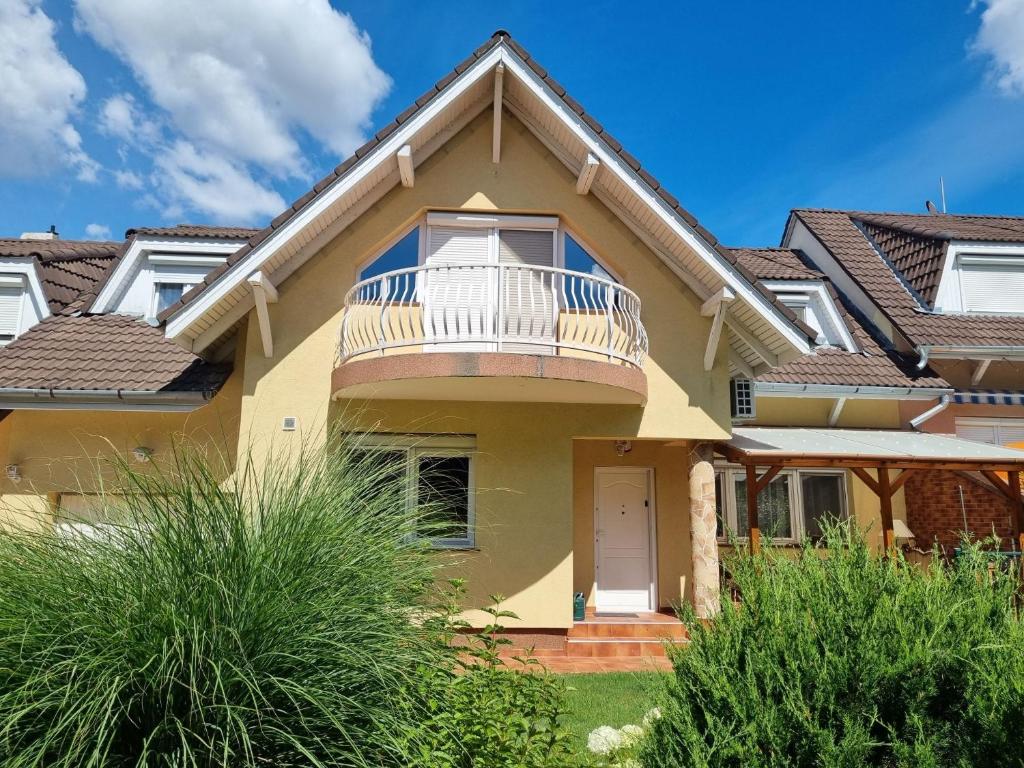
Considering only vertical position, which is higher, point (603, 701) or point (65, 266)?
point (65, 266)

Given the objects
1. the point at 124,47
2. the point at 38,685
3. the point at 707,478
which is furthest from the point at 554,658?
the point at 124,47

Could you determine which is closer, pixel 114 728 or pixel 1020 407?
pixel 114 728

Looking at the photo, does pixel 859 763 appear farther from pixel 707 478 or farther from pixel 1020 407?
pixel 1020 407

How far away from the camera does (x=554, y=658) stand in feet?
35.9

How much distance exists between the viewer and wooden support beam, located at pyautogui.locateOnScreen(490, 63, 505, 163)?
11.6m

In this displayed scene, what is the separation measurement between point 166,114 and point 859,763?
19.2 metres

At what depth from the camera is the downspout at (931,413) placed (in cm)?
1541

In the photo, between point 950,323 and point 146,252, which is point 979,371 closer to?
point 950,323

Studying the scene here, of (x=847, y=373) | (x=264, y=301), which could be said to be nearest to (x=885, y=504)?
(x=847, y=373)

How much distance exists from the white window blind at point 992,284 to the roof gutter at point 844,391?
12.2 ft

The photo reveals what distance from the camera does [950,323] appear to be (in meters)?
16.4

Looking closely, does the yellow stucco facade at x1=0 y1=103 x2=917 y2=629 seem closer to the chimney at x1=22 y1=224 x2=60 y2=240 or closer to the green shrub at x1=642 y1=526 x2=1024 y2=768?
the green shrub at x1=642 y1=526 x2=1024 y2=768

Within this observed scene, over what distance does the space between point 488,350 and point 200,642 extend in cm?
743

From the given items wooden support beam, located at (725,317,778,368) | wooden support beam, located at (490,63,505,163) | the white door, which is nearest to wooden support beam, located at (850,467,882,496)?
wooden support beam, located at (725,317,778,368)
